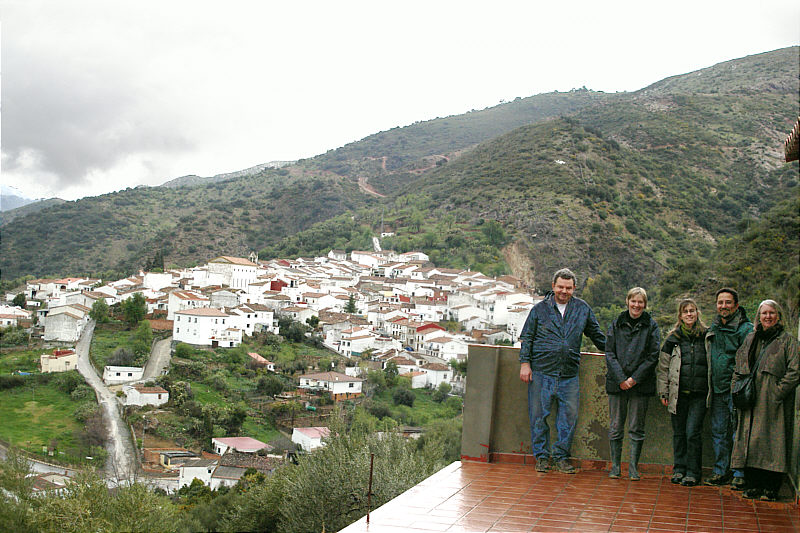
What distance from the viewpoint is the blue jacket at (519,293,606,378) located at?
4734mm

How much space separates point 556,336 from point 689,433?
40.4 inches

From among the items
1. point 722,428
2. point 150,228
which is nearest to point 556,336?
point 722,428

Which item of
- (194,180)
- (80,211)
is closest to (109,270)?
(80,211)

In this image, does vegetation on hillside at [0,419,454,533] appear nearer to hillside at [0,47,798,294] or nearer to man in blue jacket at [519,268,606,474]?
man in blue jacket at [519,268,606,474]

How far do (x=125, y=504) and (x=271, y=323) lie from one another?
3297 centimetres

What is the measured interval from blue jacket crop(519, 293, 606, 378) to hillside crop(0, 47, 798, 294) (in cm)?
4702

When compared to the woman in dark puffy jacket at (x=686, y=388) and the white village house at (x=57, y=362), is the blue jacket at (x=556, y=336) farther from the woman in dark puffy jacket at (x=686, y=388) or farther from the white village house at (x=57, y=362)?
the white village house at (x=57, y=362)

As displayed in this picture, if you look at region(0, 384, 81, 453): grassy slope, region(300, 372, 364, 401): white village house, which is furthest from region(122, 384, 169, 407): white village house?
region(300, 372, 364, 401): white village house

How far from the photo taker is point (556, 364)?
4730mm

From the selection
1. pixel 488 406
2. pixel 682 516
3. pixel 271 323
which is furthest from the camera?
pixel 271 323

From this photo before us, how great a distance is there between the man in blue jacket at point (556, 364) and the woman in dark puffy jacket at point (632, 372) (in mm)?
167

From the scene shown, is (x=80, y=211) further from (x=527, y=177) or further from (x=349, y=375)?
(x=349, y=375)

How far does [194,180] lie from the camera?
16962 cm

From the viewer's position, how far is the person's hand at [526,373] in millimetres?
4770
